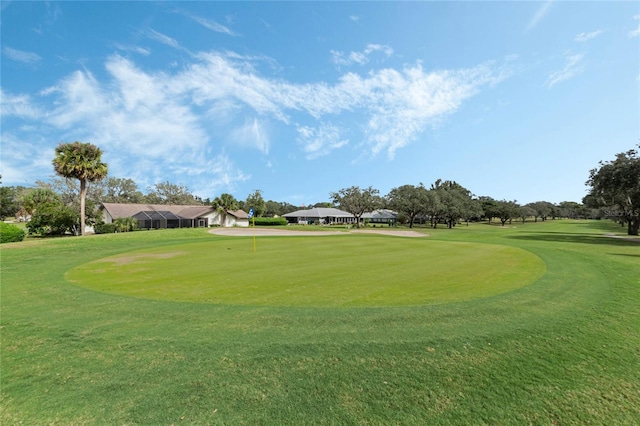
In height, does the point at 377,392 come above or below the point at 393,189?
below

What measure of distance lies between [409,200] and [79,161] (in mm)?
60989

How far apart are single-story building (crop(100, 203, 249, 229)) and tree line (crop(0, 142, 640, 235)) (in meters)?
2.45

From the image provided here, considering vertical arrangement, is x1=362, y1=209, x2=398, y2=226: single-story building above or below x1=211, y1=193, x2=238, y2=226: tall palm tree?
Result: below

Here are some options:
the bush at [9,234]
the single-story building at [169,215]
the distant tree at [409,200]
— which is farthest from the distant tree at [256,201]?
the bush at [9,234]

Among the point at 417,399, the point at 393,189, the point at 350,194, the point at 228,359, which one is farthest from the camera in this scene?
the point at 393,189

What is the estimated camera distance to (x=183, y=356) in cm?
495

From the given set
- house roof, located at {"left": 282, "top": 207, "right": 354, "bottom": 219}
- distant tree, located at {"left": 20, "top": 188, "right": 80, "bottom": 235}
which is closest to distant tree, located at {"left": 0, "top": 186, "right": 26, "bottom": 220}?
distant tree, located at {"left": 20, "top": 188, "right": 80, "bottom": 235}

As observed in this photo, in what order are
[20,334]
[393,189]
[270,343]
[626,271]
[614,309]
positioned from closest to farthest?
[270,343] → [20,334] → [614,309] → [626,271] → [393,189]

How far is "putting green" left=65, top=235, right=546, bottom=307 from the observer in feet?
27.8

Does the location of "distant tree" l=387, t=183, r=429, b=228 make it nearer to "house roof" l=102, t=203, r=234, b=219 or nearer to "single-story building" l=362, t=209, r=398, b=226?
"single-story building" l=362, t=209, r=398, b=226

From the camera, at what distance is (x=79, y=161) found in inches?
1393

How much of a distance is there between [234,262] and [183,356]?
1007cm

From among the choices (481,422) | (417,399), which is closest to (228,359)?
(417,399)

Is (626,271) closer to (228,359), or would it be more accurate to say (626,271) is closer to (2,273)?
(228,359)
